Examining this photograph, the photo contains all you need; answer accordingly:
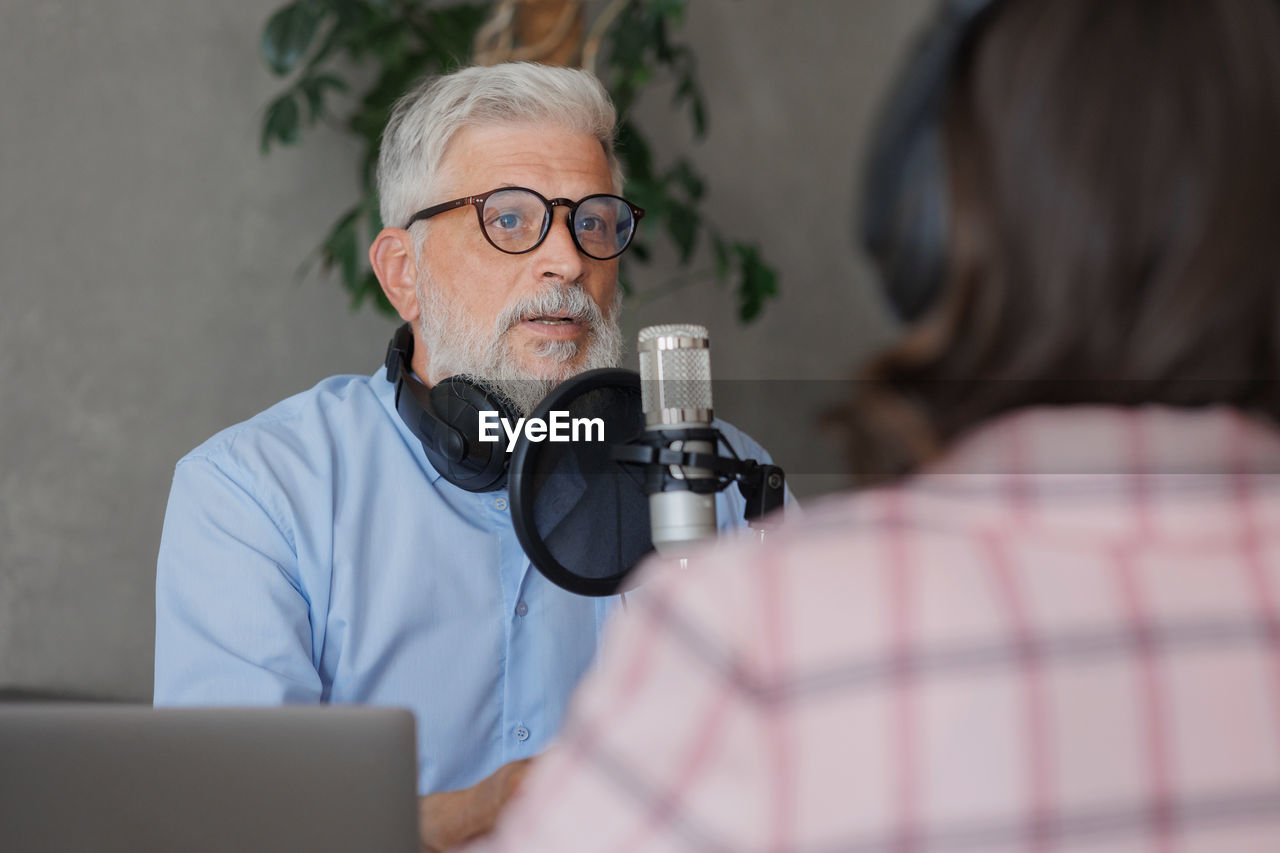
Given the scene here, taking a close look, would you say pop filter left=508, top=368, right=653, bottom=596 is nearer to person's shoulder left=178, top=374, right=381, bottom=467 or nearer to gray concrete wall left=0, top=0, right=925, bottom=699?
person's shoulder left=178, top=374, right=381, bottom=467

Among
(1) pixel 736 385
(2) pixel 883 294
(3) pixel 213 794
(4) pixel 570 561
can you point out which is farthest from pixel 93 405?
(2) pixel 883 294

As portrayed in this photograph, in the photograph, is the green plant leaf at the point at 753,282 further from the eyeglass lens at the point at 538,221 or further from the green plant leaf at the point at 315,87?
the eyeglass lens at the point at 538,221

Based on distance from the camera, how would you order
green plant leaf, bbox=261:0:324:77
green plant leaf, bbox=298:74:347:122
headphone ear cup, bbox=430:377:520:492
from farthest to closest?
green plant leaf, bbox=298:74:347:122 → green plant leaf, bbox=261:0:324:77 → headphone ear cup, bbox=430:377:520:492

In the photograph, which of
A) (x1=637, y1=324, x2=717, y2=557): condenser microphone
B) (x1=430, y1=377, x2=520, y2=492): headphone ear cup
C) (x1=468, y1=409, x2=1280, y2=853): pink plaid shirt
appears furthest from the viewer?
(x1=430, y1=377, x2=520, y2=492): headphone ear cup

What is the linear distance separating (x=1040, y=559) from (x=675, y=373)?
0.43m

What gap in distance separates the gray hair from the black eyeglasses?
0.13 feet

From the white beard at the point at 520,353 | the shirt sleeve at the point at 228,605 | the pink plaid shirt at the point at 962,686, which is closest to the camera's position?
the pink plaid shirt at the point at 962,686

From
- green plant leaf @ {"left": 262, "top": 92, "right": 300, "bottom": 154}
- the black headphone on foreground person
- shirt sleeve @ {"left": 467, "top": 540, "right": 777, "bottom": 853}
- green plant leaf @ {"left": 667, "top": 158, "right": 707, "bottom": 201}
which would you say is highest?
green plant leaf @ {"left": 262, "top": 92, "right": 300, "bottom": 154}

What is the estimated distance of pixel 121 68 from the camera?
7.73 ft

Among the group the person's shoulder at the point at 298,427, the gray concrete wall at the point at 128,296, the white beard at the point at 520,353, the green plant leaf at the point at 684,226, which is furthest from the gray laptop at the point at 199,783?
the green plant leaf at the point at 684,226

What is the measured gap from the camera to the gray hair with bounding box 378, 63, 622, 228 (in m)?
1.52

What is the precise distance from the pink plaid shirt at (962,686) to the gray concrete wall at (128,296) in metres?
1.57

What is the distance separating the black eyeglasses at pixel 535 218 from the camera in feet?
4.87

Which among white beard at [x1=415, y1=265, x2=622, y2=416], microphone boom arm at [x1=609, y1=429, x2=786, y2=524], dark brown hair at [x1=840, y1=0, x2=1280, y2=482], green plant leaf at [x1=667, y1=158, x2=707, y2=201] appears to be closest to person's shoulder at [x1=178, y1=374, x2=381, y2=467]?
white beard at [x1=415, y1=265, x2=622, y2=416]
